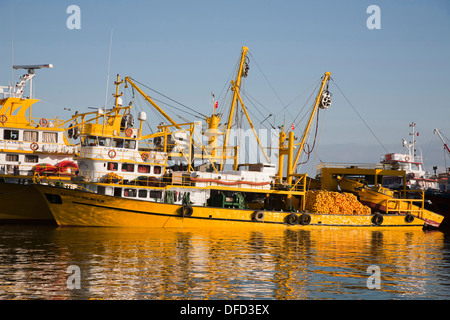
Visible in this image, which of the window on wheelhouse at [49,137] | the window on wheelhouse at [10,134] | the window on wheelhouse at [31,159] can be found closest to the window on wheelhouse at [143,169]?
the window on wheelhouse at [49,137]

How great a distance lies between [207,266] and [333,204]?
23806 millimetres

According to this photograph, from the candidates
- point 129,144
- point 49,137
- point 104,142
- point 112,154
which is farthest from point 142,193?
point 49,137

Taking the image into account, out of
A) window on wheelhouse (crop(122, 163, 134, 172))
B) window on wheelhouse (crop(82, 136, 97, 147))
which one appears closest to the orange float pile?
window on wheelhouse (crop(122, 163, 134, 172))

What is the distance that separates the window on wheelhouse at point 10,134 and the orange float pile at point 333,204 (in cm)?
2625

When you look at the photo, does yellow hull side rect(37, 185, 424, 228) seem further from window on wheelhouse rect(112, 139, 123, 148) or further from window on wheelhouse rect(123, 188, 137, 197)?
window on wheelhouse rect(112, 139, 123, 148)

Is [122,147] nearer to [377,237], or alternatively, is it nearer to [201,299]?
[377,237]

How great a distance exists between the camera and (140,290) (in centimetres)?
1592

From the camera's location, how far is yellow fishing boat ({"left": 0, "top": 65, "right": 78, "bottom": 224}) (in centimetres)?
3716

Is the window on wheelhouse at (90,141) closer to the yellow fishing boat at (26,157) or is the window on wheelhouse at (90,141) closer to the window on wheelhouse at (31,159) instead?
the yellow fishing boat at (26,157)

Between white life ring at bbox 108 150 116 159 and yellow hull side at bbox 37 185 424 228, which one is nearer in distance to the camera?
yellow hull side at bbox 37 185 424 228

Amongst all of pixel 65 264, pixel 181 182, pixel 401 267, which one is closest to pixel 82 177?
pixel 181 182

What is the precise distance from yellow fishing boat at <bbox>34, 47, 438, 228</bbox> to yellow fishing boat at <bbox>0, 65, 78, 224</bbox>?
3.36 m

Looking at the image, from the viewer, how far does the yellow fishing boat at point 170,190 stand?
33594 mm
